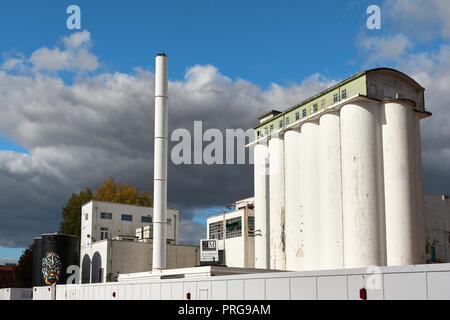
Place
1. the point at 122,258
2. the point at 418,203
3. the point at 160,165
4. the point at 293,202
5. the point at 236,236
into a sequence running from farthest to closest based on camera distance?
the point at 236,236 → the point at 122,258 → the point at 293,202 → the point at 160,165 → the point at 418,203

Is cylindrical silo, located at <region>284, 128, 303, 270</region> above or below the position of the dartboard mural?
above

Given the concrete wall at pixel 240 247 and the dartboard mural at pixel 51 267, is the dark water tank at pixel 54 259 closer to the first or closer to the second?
the dartboard mural at pixel 51 267

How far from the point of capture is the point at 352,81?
51406mm

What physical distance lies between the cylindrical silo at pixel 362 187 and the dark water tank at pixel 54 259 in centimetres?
3724

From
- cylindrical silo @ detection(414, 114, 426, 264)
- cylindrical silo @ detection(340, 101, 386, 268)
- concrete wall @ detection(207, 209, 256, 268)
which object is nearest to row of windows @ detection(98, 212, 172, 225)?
concrete wall @ detection(207, 209, 256, 268)

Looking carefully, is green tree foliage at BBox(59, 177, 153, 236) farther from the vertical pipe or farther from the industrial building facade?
the vertical pipe

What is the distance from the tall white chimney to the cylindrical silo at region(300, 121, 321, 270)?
15.0 meters

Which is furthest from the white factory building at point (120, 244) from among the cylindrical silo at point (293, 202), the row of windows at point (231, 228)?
the cylindrical silo at point (293, 202)

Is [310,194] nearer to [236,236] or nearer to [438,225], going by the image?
[438,225]

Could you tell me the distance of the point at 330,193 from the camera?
164 ft

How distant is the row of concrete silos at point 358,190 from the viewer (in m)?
46.6

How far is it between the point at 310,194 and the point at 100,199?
5982 centimetres

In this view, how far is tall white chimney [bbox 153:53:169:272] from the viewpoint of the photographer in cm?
5481

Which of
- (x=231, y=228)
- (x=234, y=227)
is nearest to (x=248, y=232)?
(x=234, y=227)
